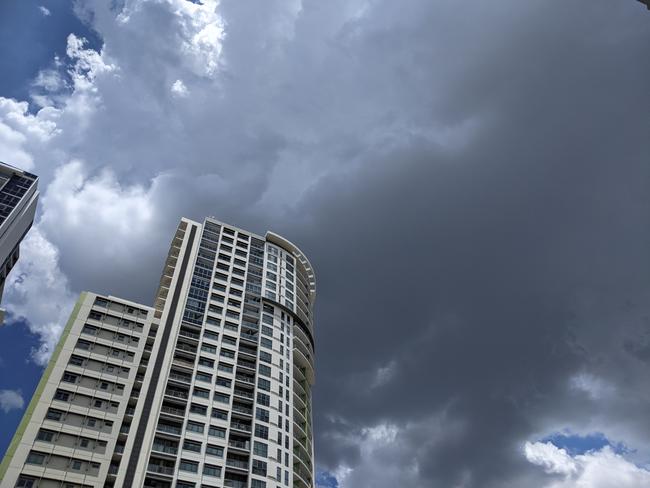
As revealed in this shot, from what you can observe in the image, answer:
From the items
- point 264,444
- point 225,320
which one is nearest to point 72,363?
point 225,320

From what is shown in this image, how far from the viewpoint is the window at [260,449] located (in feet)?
226

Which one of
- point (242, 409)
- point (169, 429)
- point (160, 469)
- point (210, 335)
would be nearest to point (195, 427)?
point (169, 429)

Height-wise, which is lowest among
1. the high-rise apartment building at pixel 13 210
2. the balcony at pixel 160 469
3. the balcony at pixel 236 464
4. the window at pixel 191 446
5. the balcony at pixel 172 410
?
the balcony at pixel 160 469

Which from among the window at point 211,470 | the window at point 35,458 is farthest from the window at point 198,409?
the window at point 35,458

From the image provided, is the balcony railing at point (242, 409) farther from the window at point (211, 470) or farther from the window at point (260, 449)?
the window at point (211, 470)

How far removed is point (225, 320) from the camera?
3374 inches

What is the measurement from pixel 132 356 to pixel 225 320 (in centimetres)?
1661

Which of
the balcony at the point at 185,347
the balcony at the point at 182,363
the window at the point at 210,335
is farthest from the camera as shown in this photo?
the window at the point at 210,335

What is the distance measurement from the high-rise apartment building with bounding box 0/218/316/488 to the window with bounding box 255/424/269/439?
16 centimetres

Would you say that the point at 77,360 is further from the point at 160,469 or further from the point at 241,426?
the point at 241,426

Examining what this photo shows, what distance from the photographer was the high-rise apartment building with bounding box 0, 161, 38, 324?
11525 centimetres

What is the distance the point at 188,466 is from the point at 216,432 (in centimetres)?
630

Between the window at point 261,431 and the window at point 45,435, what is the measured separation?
1041 inches

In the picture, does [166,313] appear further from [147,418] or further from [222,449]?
[222,449]
